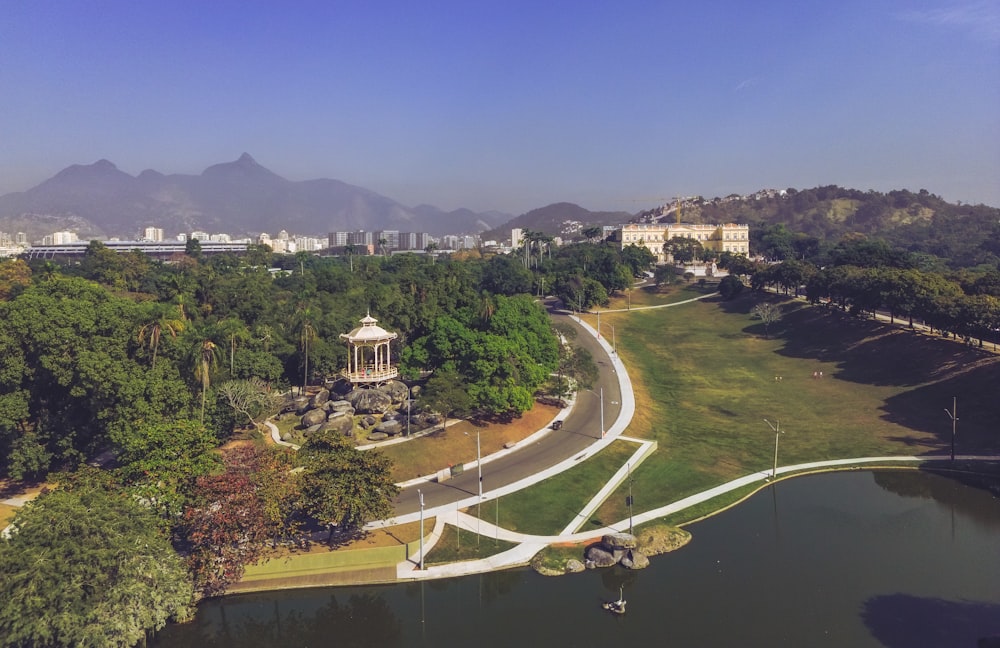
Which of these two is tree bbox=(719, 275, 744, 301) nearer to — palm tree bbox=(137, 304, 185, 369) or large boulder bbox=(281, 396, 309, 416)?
large boulder bbox=(281, 396, 309, 416)

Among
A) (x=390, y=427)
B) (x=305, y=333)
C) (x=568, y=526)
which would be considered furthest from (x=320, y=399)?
(x=568, y=526)

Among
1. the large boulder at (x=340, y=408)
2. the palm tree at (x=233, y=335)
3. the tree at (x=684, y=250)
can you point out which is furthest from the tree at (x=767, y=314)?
the palm tree at (x=233, y=335)

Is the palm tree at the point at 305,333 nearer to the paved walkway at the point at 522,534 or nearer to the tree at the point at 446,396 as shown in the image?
the tree at the point at 446,396

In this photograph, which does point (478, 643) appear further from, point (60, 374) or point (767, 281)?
point (767, 281)

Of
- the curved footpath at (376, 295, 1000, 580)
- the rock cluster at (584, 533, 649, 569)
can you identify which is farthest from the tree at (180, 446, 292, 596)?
the rock cluster at (584, 533, 649, 569)

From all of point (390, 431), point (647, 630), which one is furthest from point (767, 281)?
point (647, 630)
